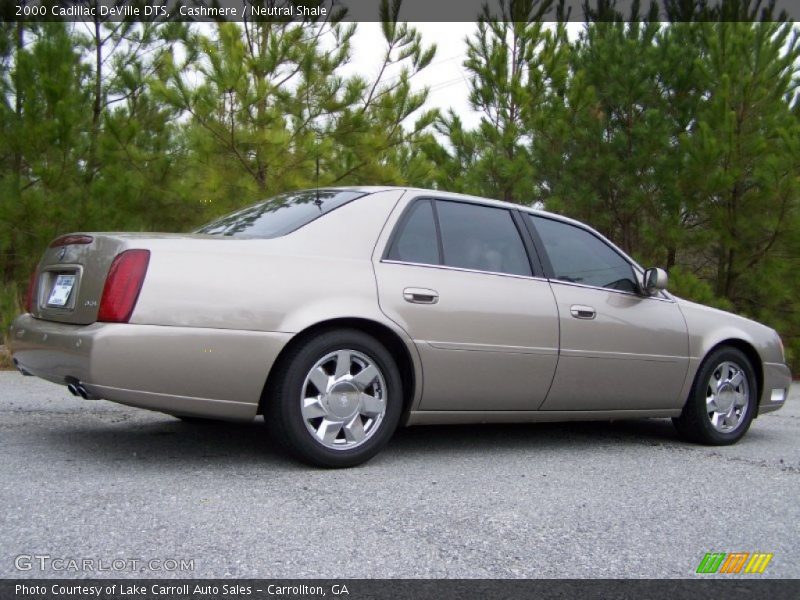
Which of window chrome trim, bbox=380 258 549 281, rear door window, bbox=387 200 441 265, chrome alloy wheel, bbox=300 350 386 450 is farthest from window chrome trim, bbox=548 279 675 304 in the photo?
chrome alloy wheel, bbox=300 350 386 450

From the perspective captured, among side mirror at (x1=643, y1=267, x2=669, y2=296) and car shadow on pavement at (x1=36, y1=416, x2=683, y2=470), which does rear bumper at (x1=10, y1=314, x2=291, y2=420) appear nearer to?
car shadow on pavement at (x1=36, y1=416, x2=683, y2=470)

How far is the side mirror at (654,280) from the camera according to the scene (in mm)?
5195

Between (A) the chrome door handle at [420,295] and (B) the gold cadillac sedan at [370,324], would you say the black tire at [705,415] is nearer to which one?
(B) the gold cadillac sedan at [370,324]

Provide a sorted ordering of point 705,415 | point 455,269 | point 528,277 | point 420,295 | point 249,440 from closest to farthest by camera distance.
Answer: point 420,295
point 455,269
point 249,440
point 528,277
point 705,415

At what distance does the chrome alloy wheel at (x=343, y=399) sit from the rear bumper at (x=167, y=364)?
0.25 m

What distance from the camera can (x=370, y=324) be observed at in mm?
4055

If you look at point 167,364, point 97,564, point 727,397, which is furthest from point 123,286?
point 727,397

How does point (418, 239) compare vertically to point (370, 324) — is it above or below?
above

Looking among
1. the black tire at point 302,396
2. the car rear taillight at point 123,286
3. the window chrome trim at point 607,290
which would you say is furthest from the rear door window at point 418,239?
the car rear taillight at point 123,286

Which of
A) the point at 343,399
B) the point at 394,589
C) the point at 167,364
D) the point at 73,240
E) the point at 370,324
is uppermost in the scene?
the point at 73,240

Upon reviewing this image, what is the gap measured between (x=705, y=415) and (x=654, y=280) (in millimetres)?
968

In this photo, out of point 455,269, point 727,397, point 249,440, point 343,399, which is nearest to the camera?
point 343,399

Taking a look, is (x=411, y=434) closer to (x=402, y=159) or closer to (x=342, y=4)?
(x=402, y=159)

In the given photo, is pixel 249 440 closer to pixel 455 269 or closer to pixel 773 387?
pixel 455 269
